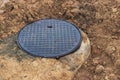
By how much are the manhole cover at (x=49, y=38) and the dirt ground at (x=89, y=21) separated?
21cm

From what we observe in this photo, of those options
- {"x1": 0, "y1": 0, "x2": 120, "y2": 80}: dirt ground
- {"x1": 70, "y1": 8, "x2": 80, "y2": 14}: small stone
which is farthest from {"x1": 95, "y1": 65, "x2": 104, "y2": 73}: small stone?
{"x1": 70, "y1": 8, "x2": 80, "y2": 14}: small stone

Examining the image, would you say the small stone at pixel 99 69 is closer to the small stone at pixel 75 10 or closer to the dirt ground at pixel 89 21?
the dirt ground at pixel 89 21

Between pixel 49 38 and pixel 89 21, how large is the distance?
807 millimetres

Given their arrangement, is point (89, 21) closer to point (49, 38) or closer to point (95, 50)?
point (95, 50)

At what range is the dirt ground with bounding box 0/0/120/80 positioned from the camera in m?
3.15

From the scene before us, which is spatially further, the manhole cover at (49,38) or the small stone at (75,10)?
the small stone at (75,10)

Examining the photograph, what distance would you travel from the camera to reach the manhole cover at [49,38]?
3145 mm

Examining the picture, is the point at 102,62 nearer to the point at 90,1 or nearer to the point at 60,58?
the point at 60,58

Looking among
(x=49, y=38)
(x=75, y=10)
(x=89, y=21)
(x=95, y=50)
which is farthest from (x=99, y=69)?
(x=75, y=10)

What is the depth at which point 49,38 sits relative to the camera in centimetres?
333

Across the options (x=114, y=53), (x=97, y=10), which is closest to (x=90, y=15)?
(x=97, y=10)

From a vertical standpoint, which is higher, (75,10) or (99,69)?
(75,10)

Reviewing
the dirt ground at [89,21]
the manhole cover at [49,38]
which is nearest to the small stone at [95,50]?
the dirt ground at [89,21]

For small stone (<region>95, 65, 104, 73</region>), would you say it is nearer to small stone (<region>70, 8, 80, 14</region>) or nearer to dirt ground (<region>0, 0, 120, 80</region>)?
dirt ground (<region>0, 0, 120, 80</region>)
